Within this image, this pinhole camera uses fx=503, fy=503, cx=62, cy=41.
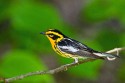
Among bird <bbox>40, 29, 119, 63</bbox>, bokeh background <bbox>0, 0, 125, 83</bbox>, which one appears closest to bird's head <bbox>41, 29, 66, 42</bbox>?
bird <bbox>40, 29, 119, 63</bbox>

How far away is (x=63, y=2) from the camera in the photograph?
Answer: 3.80 m

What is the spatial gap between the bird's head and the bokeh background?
2.37 feet

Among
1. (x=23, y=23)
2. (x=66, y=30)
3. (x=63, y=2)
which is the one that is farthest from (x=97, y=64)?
(x=63, y=2)

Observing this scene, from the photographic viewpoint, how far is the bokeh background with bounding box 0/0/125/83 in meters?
2.90

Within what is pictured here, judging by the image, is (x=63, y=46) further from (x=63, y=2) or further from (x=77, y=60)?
(x=63, y=2)

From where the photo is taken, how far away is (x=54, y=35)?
82.1 inches

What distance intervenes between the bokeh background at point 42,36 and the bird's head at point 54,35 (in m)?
0.72

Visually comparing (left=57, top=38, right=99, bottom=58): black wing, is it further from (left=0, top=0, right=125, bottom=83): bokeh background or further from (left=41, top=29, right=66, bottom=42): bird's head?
(left=0, top=0, right=125, bottom=83): bokeh background

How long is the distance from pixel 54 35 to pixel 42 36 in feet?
3.21

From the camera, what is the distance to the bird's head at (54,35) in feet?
6.70

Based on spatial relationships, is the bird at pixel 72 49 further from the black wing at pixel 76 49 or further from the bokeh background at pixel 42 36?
the bokeh background at pixel 42 36

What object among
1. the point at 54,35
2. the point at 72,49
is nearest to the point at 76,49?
the point at 72,49

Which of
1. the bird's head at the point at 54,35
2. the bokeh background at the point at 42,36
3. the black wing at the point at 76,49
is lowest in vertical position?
the black wing at the point at 76,49

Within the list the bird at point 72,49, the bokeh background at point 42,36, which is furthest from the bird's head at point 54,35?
the bokeh background at point 42,36
